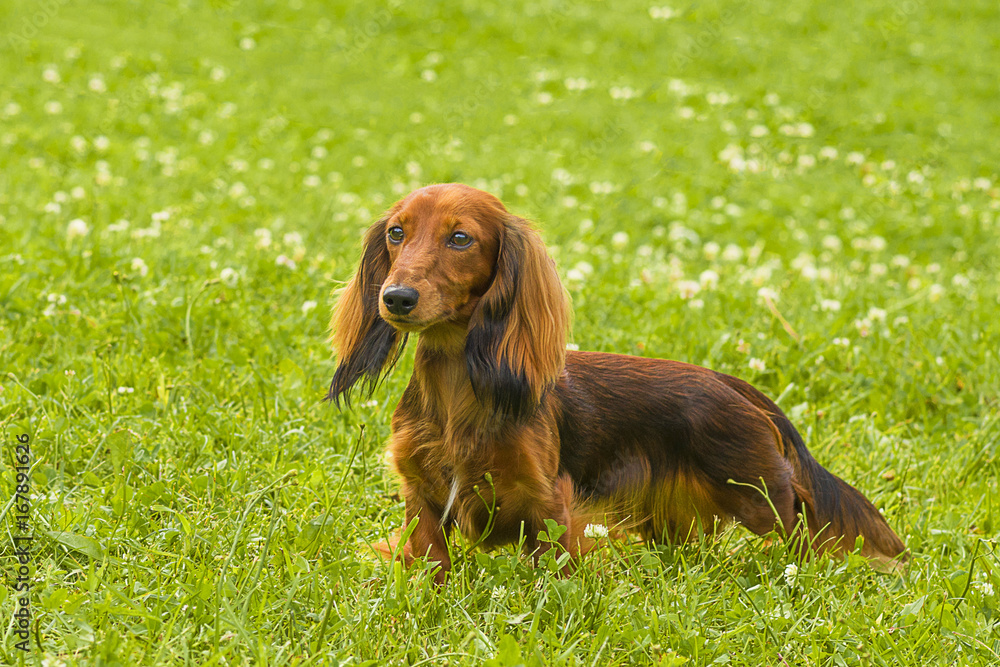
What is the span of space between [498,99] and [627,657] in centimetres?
939

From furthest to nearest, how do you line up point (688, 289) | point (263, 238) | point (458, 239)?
1. point (263, 238)
2. point (688, 289)
3. point (458, 239)

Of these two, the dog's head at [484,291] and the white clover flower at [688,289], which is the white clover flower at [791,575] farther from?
the white clover flower at [688,289]

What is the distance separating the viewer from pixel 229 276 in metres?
4.56

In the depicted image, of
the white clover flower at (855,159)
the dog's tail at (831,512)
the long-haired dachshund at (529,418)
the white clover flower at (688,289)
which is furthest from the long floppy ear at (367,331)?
the white clover flower at (855,159)

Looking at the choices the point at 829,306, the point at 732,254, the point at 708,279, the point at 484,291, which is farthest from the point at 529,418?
the point at 732,254

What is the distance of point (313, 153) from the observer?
895 cm

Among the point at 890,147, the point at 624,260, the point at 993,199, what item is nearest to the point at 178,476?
the point at 624,260

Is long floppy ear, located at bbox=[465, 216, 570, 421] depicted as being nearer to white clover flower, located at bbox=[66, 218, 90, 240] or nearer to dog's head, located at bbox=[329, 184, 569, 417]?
dog's head, located at bbox=[329, 184, 569, 417]

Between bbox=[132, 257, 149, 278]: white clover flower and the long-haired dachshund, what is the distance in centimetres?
190

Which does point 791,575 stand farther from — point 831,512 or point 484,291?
point 484,291

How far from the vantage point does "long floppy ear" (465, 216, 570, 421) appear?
2.63 metres

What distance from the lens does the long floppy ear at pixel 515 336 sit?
2633mm

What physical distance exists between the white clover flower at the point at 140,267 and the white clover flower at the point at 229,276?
0.35 meters

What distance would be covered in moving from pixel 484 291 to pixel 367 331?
1.31 ft
